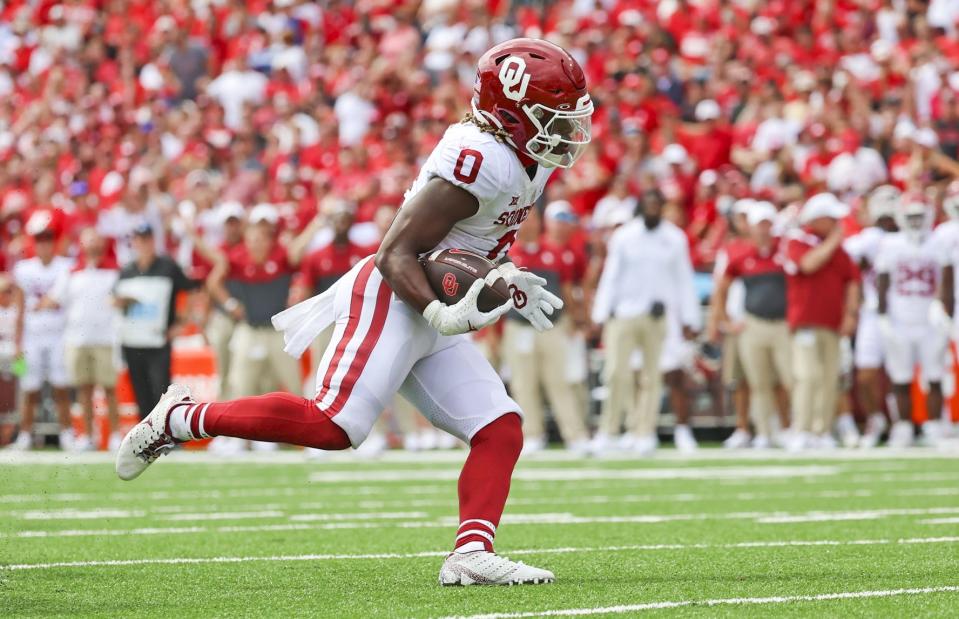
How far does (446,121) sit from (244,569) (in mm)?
11210

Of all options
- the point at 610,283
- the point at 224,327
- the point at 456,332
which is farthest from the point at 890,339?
the point at 456,332

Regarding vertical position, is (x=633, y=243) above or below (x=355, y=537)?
above

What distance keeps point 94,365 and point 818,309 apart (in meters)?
5.66

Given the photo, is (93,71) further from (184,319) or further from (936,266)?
(936,266)

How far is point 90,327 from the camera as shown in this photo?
13234 millimetres

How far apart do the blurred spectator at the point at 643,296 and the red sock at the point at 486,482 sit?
737 cm

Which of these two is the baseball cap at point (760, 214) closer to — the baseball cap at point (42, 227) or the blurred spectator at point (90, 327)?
the blurred spectator at point (90, 327)

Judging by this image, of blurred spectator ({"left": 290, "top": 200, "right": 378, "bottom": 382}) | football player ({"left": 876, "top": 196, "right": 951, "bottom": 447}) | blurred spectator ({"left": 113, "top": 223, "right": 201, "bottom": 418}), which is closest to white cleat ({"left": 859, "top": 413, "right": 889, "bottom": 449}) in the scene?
football player ({"left": 876, "top": 196, "right": 951, "bottom": 447})

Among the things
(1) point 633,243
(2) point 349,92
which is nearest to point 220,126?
(2) point 349,92

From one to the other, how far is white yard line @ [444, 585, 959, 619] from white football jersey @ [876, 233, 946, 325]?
8714 mm

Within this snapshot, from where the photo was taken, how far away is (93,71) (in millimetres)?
20766

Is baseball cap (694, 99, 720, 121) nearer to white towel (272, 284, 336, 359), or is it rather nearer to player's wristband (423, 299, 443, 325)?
white towel (272, 284, 336, 359)

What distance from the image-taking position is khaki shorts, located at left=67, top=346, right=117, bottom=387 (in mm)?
13117

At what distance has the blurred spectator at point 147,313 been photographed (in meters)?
12.8
